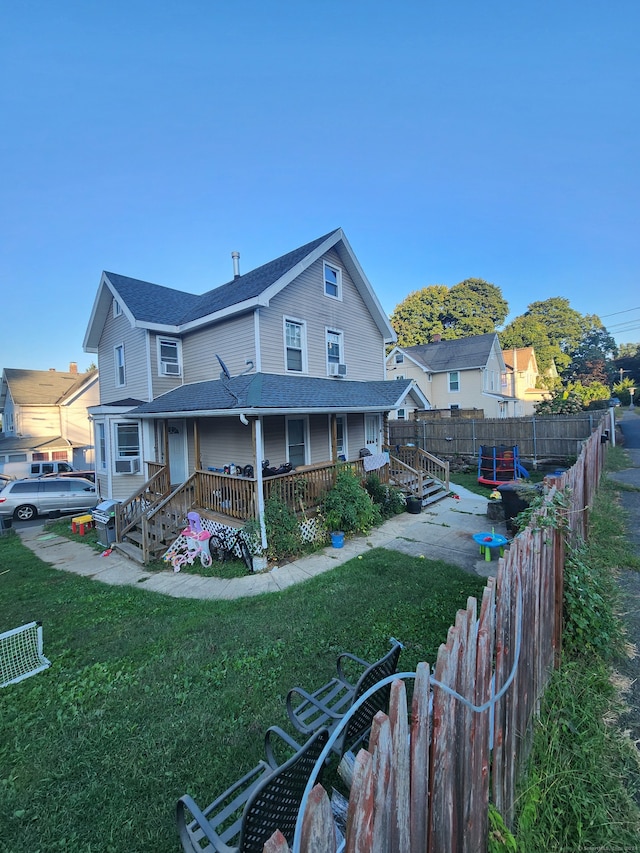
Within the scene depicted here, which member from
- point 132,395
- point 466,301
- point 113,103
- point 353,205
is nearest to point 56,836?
point 132,395

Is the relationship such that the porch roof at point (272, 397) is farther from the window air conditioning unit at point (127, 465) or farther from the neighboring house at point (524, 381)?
the neighboring house at point (524, 381)

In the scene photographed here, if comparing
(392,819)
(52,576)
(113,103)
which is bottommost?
(52,576)

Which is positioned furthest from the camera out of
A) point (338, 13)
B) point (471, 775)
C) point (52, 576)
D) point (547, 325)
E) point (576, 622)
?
point (547, 325)

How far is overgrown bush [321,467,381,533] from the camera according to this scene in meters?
9.01

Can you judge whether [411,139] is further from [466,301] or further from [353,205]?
[466,301]

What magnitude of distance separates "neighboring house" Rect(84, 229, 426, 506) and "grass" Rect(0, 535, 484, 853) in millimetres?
3561

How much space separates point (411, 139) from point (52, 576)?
2037 centimetres

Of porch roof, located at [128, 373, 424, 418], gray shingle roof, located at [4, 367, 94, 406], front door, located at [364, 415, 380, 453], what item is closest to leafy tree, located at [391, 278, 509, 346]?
front door, located at [364, 415, 380, 453]

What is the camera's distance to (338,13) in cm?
1234

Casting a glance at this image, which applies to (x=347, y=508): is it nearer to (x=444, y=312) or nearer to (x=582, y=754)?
(x=582, y=754)

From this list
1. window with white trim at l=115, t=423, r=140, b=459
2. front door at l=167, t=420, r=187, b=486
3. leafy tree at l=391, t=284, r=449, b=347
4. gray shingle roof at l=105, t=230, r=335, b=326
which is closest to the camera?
gray shingle roof at l=105, t=230, r=335, b=326

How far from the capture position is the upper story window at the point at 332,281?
1293 centimetres

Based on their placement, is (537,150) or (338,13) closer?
(338,13)

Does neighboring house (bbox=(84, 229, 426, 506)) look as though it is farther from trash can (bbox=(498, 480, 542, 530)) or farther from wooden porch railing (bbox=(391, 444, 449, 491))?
trash can (bbox=(498, 480, 542, 530))
